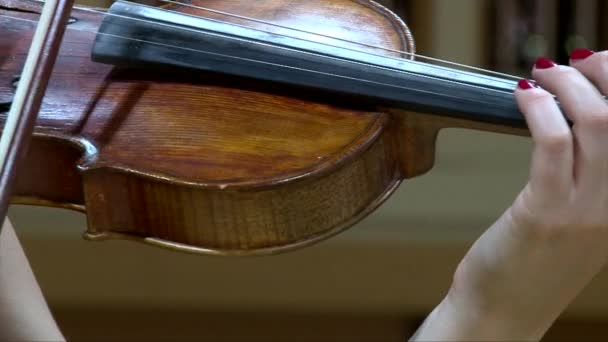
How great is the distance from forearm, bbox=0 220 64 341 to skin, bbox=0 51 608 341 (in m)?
0.28

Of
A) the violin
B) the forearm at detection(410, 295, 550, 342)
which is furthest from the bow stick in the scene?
the forearm at detection(410, 295, 550, 342)

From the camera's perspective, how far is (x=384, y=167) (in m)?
0.71

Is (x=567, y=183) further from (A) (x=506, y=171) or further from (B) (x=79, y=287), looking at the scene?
(B) (x=79, y=287)

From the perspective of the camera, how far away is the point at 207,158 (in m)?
0.69

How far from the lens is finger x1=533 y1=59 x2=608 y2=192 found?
58 cm

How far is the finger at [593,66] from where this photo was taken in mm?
611

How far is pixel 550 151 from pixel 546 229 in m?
0.05

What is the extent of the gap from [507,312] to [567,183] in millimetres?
100

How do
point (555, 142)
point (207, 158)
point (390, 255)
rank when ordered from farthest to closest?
point (390, 255)
point (207, 158)
point (555, 142)

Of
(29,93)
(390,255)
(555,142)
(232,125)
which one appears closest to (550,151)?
(555,142)

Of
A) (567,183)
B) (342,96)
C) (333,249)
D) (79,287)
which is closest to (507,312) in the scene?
(567,183)

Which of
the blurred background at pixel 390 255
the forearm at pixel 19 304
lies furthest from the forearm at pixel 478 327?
the blurred background at pixel 390 255

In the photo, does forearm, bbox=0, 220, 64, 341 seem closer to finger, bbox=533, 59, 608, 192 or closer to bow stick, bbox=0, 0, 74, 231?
bow stick, bbox=0, 0, 74, 231

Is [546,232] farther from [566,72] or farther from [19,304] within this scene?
[19,304]
